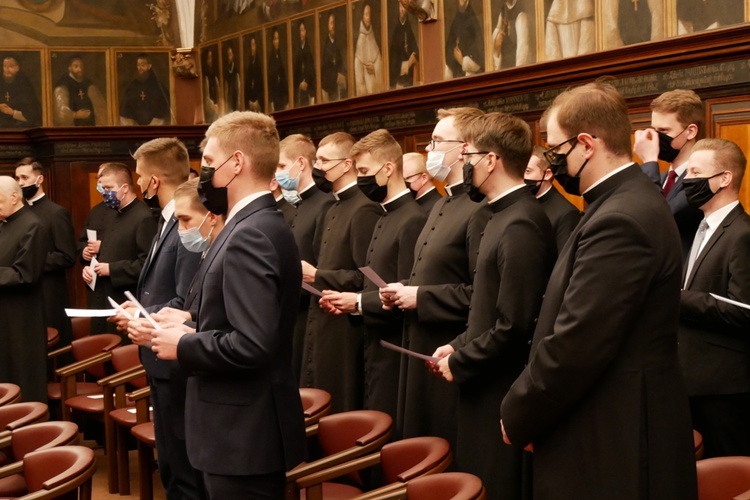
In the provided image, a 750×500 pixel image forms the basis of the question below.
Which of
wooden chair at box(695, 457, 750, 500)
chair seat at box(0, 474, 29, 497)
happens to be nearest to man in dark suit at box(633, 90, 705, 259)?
wooden chair at box(695, 457, 750, 500)

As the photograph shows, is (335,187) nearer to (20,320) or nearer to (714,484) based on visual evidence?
(20,320)

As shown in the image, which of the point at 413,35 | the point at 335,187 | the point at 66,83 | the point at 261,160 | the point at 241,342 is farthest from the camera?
the point at 66,83

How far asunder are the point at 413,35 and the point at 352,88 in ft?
4.50

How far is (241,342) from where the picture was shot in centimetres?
349

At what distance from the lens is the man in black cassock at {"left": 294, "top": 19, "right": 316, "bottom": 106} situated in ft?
41.9

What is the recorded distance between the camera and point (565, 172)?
3.42 m

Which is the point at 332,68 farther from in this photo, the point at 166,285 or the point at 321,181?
the point at 166,285

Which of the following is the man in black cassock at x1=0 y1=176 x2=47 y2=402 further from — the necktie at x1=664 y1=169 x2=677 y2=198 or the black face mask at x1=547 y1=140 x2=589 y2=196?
the black face mask at x1=547 y1=140 x2=589 y2=196

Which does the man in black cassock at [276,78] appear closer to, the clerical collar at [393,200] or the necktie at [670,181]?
the clerical collar at [393,200]

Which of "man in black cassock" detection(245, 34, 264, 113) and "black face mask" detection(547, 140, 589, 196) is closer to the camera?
"black face mask" detection(547, 140, 589, 196)

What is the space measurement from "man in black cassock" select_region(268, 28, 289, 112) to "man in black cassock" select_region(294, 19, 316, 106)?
0.29 metres

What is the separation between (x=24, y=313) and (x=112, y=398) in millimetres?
1504

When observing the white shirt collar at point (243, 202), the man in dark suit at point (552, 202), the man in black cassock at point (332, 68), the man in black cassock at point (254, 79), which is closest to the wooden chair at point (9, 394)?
the white shirt collar at point (243, 202)

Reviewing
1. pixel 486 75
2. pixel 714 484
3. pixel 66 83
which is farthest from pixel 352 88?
pixel 714 484
